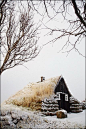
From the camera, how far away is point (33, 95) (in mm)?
11266

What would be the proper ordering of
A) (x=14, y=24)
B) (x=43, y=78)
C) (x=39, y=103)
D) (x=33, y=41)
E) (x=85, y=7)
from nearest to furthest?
(x=85, y=7), (x=14, y=24), (x=33, y=41), (x=39, y=103), (x=43, y=78)

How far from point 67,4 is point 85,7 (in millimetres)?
461

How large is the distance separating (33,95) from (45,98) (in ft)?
3.83

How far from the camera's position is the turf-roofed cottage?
10.8 metres

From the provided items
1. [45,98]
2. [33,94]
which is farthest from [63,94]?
[33,94]

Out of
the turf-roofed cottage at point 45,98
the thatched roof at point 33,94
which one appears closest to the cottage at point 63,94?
the turf-roofed cottage at point 45,98

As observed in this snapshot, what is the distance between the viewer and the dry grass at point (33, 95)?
11.0m

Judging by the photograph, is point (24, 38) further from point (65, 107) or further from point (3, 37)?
point (65, 107)

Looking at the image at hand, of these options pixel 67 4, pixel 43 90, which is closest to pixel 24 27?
pixel 67 4

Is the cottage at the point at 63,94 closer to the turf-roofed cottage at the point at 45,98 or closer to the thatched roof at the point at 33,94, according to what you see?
the turf-roofed cottage at the point at 45,98

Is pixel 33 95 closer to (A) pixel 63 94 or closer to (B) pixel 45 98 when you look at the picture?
(B) pixel 45 98

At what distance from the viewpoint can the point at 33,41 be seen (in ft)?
23.9

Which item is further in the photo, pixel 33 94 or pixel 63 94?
pixel 63 94

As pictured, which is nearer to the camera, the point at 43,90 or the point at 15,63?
the point at 15,63
